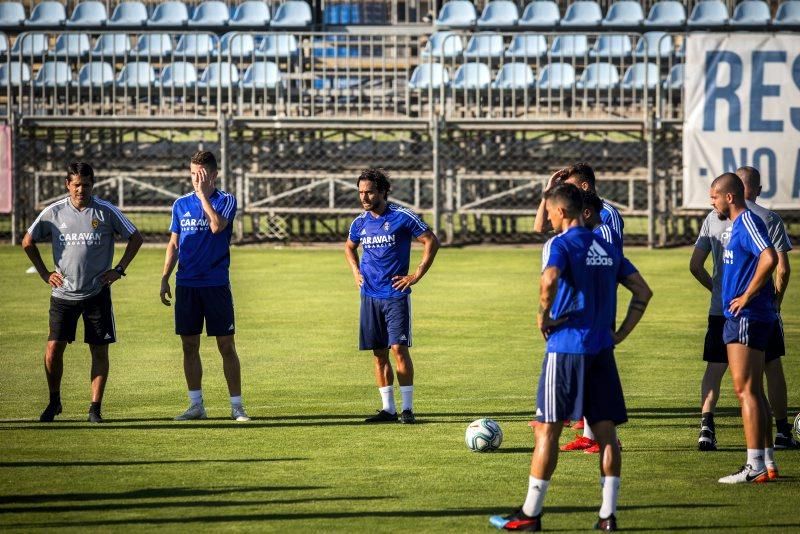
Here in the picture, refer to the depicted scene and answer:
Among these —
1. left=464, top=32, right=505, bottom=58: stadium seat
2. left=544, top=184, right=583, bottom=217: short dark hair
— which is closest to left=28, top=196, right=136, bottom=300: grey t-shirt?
left=544, top=184, right=583, bottom=217: short dark hair

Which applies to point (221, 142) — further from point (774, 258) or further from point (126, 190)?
point (774, 258)

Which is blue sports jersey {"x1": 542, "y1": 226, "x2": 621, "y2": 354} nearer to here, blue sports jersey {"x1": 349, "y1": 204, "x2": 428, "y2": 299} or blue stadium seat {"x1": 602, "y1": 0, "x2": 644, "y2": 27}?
blue sports jersey {"x1": 349, "y1": 204, "x2": 428, "y2": 299}

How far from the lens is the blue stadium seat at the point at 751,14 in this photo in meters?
28.3

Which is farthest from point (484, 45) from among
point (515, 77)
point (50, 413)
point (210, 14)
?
point (50, 413)

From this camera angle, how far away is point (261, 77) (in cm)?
2752

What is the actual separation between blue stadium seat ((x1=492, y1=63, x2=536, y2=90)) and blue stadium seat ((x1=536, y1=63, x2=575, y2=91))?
0.79 ft

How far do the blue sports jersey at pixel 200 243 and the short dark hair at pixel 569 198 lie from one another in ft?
13.7

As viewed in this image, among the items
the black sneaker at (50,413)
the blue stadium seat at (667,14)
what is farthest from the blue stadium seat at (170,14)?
the black sneaker at (50,413)

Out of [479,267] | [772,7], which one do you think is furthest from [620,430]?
[772,7]

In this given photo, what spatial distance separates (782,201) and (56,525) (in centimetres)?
1880

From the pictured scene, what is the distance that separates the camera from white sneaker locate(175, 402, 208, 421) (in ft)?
34.8

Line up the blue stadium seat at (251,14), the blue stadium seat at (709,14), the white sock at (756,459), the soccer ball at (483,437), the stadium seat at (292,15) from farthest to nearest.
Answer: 1. the blue stadium seat at (251,14)
2. the stadium seat at (292,15)
3. the blue stadium seat at (709,14)
4. the soccer ball at (483,437)
5. the white sock at (756,459)

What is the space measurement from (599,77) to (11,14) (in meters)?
14.3

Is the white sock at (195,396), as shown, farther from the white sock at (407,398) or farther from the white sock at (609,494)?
the white sock at (609,494)
